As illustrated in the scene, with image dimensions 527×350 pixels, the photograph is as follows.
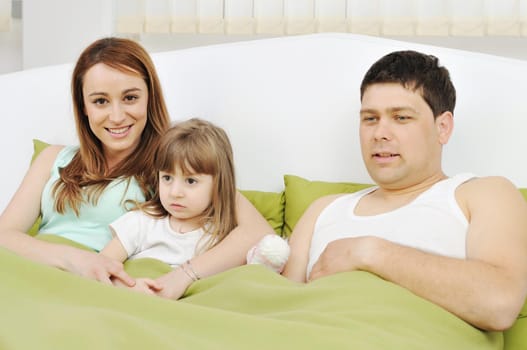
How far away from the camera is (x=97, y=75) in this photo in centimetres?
179

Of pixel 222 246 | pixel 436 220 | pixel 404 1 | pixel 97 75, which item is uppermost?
pixel 404 1

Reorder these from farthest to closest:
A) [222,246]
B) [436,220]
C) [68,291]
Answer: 1. [222,246]
2. [436,220]
3. [68,291]

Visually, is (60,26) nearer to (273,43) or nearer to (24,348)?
(273,43)

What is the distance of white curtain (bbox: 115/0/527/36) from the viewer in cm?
298

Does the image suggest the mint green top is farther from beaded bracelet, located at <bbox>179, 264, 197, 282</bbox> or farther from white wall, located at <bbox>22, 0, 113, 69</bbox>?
white wall, located at <bbox>22, 0, 113, 69</bbox>

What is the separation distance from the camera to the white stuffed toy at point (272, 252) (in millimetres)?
1499

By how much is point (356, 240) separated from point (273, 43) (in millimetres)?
779

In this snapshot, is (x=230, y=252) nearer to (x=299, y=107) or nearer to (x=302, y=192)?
(x=302, y=192)

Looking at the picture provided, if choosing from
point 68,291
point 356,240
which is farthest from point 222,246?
point 68,291

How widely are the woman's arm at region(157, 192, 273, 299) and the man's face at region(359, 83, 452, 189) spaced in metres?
0.30

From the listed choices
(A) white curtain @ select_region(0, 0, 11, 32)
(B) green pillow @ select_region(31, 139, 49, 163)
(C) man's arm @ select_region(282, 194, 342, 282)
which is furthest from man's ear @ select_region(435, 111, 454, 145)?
(A) white curtain @ select_region(0, 0, 11, 32)

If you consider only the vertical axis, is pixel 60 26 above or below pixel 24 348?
above

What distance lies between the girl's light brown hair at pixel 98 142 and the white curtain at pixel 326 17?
1312 mm

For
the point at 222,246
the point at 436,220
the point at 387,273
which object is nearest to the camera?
the point at 387,273
